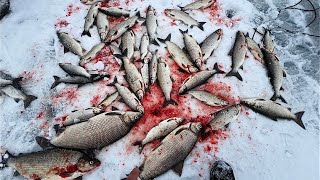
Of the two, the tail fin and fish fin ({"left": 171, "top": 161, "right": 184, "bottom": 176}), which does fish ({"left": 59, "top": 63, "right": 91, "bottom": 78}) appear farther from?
fish fin ({"left": 171, "top": 161, "right": 184, "bottom": 176})

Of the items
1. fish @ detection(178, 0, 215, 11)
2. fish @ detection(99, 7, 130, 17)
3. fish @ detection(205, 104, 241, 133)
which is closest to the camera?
fish @ detection(205, 104, 241, 133)

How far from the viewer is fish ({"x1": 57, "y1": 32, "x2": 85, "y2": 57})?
17.1ft

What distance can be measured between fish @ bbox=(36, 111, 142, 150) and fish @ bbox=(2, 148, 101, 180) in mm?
118

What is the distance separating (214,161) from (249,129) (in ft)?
2.20

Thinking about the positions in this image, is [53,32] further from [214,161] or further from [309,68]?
[309,68]

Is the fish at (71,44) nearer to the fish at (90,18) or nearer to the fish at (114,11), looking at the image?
the fish at (90,18)

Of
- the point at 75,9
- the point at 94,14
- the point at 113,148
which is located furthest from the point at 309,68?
the point at 75,9

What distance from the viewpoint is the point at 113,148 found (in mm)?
4273

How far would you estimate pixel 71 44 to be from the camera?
5246 millimetres

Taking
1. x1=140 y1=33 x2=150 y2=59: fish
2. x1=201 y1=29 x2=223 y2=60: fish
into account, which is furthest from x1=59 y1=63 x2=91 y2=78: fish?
x1=201 y1=29 x2=223 y2=60: fish

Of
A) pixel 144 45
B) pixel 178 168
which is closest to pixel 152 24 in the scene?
pixel 144 45

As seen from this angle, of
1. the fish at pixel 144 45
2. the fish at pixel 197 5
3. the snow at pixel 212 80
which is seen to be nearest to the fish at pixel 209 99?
the snow at pixel 212 80

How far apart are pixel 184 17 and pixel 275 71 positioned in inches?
67.2

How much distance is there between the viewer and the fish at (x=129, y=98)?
4468 mm
